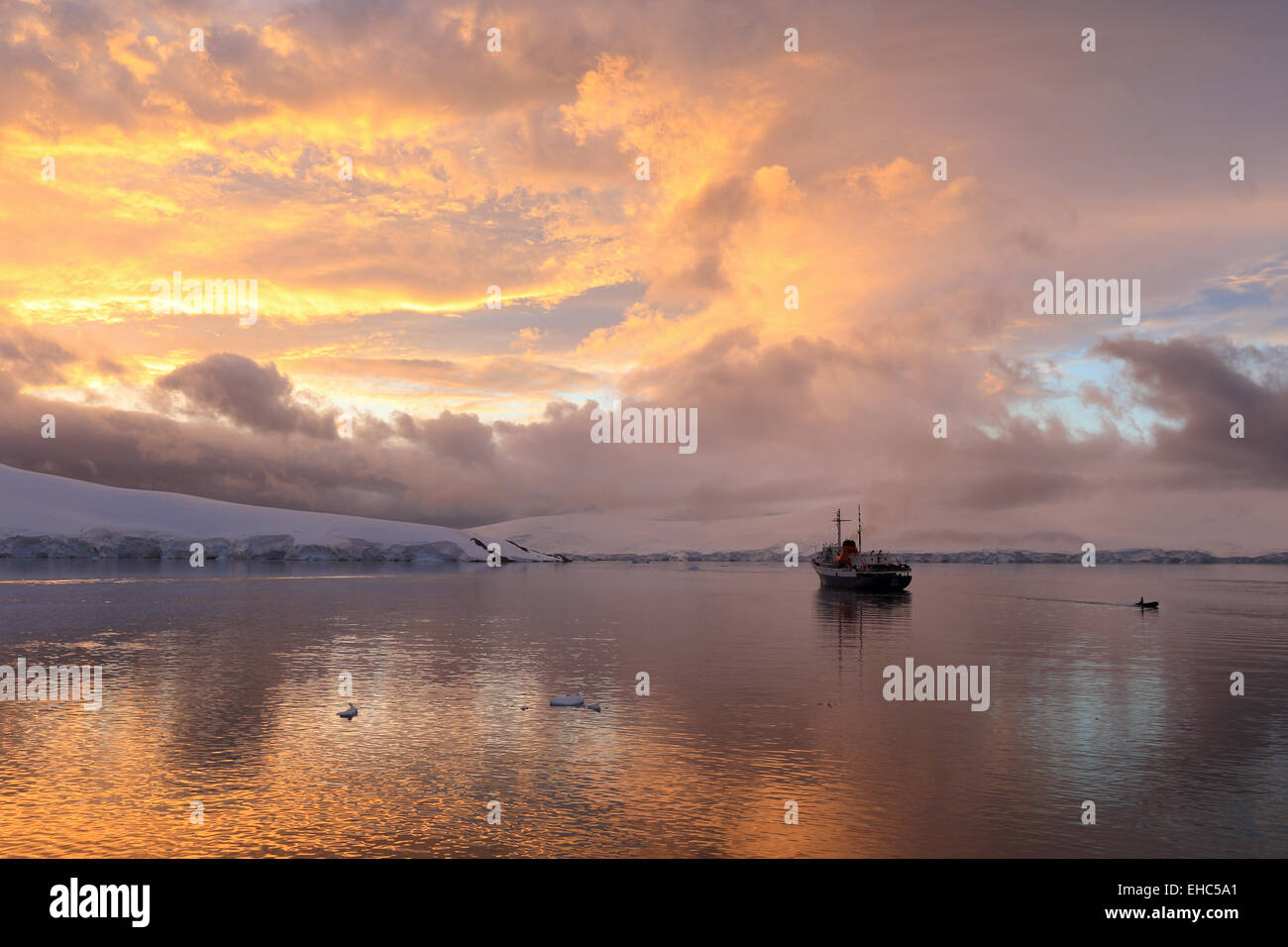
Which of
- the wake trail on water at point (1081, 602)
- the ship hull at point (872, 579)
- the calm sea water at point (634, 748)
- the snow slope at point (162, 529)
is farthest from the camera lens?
the snow slope at point (162, 529)

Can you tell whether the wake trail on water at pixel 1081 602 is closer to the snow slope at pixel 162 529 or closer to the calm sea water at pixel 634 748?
the calm sea water at pixel 634 748

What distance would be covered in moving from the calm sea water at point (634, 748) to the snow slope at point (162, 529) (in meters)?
127

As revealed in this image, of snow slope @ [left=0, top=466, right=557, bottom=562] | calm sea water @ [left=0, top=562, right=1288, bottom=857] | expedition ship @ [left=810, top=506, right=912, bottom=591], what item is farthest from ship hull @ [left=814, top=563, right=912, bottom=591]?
snow slope @ [left=0, top=466, right=557, bottom=562]

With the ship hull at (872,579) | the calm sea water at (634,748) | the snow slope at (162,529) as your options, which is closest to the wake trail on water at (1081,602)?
the ship hull at (872,579)

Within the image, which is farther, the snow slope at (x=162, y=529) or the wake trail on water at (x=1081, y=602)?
the snow slope at (x=162, y=529)

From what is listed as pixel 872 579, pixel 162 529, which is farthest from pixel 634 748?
pixel 162 529

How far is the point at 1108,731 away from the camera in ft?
84.9

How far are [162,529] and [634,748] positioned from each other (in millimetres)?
171622

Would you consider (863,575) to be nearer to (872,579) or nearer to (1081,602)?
(872,579)

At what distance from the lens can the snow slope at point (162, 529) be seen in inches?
6255
